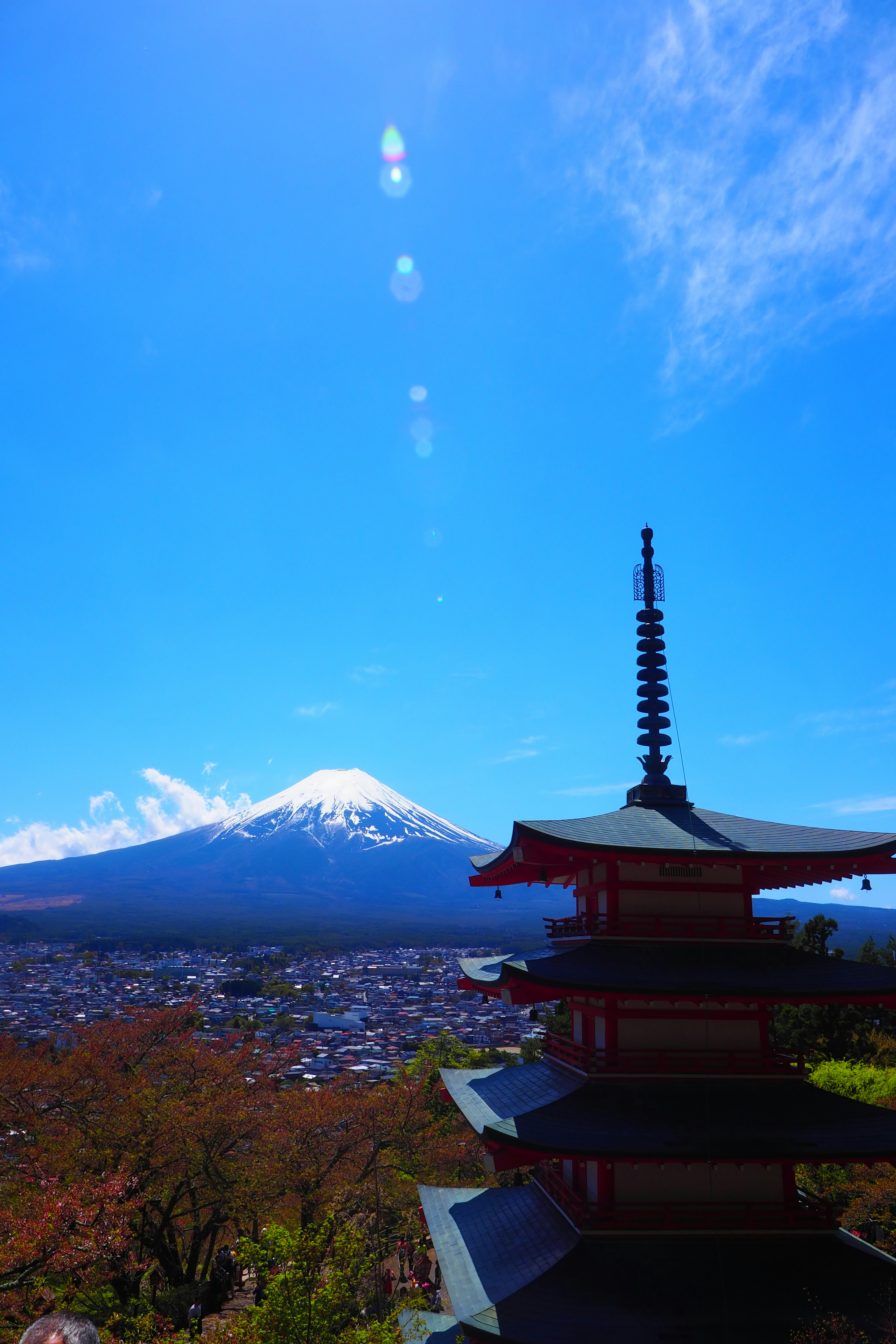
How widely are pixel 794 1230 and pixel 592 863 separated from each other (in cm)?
540

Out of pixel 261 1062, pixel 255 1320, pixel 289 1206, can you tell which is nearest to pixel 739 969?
pixel 255 1320

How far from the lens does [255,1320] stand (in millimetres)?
12586

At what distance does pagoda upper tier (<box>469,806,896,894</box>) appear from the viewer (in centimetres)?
1078

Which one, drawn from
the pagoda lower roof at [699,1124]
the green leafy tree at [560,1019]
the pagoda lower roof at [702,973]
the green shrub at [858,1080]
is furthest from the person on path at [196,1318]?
the green shrub at [858,1080]

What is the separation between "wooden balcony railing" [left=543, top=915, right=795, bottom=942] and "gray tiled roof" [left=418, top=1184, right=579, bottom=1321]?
4.01 m

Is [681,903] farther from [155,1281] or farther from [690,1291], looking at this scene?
[155,1281]

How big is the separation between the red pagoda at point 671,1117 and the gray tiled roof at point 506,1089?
10 centimetres

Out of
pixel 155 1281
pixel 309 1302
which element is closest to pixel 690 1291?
pixel 309 1302

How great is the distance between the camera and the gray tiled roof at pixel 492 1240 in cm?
988

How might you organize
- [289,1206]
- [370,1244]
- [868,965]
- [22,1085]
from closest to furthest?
1. [868,965]
2. [22,1085]
3. [289,1206]
4. [370,1244]

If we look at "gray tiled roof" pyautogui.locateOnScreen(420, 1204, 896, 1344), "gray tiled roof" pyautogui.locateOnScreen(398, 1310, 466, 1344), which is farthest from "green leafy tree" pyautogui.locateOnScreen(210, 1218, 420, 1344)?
"gray tiled roof" pyautogui.locateOnScreen(420, 1204, 896, 1344)

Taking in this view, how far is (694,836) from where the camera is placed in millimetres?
11812

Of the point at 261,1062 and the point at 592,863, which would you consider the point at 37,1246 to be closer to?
the point at 592,863

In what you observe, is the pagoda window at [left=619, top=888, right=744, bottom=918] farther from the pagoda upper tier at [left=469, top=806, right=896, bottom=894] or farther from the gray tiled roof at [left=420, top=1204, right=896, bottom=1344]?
the gray tiled roof at [left=420, top=1204, right=896, bottom=1344]
